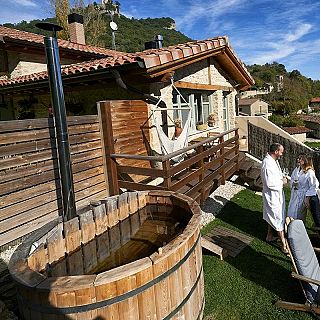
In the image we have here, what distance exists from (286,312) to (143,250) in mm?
1967

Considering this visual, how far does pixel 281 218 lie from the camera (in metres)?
5.18

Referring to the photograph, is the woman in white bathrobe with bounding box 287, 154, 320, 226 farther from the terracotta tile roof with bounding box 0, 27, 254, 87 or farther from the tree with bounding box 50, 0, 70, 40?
the tree with bounding box 50, 0, 70, 40

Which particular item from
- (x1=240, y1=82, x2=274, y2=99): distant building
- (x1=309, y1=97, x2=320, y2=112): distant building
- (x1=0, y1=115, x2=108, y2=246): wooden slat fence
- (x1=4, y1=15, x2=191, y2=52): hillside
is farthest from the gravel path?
(x1=309, y1=97, x2=320, y2=112): distant building

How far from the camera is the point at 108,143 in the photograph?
5.69 meters

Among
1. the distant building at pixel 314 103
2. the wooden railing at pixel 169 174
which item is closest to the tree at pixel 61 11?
the wooden railing at pixel 169 174

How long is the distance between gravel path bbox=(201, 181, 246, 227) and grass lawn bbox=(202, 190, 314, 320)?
3.54ft

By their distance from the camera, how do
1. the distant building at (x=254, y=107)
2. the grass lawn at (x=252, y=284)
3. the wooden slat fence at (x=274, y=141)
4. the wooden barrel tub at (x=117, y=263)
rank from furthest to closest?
the distant building at (x=254, y=107) < the wooden slat fence at (x=274, y=141) < the grass lawn at (x=252, y=284) < the wooden barrel tub at (x=117, y=263)

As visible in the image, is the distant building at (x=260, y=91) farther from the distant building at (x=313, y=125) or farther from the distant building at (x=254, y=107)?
the distant building at (x=313, y=125)

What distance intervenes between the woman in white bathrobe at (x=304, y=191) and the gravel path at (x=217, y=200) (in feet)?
6.12

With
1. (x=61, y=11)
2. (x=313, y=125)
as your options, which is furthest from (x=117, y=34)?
(x=313, y=125)

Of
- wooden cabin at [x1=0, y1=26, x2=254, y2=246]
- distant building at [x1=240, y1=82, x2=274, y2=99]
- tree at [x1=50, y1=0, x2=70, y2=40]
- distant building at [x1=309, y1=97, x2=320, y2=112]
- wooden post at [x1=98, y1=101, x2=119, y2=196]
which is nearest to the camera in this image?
wooden cabin at [x1=0, y1=26, x2=254, y2=246]

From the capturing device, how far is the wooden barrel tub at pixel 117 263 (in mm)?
2203

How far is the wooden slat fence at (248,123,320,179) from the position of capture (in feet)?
39.5

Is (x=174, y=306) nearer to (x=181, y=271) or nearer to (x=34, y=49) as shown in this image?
(x=181, y=271)
